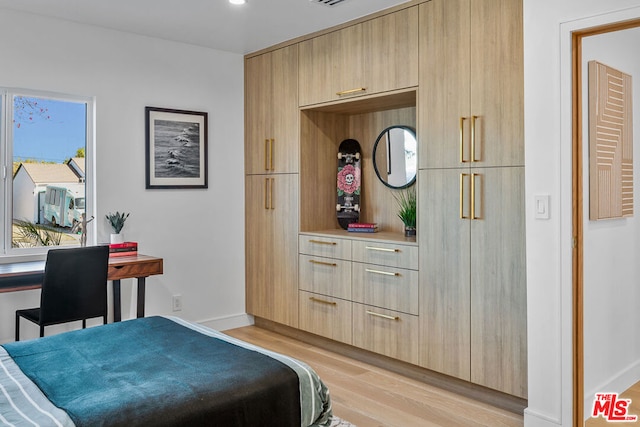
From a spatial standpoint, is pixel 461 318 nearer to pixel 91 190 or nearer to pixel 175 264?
pixel 175 264

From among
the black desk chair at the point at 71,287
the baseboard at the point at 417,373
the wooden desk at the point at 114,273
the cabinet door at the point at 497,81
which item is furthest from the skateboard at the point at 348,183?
the black desk chair at the point at 71,287

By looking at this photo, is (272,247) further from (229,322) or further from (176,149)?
(176,149)

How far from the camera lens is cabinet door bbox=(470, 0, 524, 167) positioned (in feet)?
9.53

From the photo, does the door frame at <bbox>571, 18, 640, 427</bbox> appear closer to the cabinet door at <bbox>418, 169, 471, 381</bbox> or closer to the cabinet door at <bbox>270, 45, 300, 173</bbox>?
the cabinet door at <bbox>418, 169, 471, 381</bbox>

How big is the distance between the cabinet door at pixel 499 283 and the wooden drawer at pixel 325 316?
110 centimetres

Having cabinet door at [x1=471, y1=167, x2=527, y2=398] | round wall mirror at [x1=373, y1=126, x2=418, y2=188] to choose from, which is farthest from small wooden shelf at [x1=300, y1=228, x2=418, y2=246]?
cabinet door at [x1=471, y1=167, x2=527, y2=398]

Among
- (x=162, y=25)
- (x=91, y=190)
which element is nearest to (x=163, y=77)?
(x=162, y=25)

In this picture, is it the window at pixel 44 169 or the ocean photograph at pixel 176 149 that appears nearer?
the window at pixel 44 169

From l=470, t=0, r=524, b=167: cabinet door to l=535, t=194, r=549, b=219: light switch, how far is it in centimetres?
26

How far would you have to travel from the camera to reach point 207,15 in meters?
3.77

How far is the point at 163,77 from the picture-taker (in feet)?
14.4

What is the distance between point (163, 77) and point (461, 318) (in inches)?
121

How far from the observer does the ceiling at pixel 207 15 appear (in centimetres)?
353

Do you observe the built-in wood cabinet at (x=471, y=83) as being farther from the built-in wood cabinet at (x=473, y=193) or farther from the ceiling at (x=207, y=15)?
the ceiling at (x=207, y=15)
